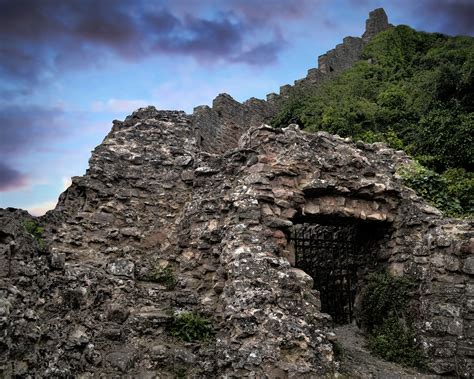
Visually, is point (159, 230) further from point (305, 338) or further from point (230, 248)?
point (305, 338)

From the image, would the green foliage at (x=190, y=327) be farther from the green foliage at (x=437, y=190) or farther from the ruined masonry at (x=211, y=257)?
the green foliage at (x=437, y=190)

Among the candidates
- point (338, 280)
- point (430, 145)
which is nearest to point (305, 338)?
point (338, 280)

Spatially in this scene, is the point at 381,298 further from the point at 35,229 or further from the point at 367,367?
the point at 35,229

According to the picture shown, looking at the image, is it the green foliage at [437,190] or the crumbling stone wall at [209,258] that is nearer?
the crumbling stone wall at [209,258]

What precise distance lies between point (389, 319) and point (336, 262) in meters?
3.31

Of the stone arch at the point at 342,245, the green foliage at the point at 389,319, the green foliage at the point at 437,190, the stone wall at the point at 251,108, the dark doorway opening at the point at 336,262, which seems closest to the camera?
the green foliage at the point at 389,319

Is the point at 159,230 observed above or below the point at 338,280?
above

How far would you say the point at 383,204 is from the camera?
8.49 m

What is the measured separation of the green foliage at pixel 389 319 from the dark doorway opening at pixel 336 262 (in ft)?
3.37

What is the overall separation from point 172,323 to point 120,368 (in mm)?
988

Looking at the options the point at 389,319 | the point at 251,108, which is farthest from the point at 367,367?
the point at 251,108

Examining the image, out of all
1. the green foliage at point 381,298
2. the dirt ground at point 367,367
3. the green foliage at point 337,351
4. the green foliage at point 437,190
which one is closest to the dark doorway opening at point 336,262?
the green foliage at point 381,298

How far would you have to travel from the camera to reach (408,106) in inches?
695

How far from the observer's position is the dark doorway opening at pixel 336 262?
9777 mm
